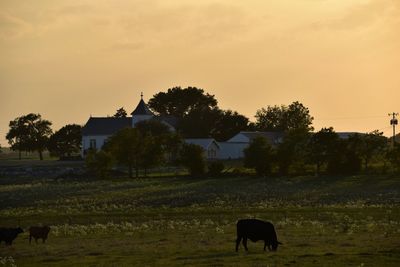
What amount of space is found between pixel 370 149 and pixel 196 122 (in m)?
77.5

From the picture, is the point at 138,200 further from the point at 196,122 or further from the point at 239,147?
the point at 196,122

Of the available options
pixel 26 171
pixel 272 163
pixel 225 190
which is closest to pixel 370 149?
pixel 272 163

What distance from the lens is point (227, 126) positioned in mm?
192250

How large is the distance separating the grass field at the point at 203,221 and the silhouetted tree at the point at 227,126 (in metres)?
87.9

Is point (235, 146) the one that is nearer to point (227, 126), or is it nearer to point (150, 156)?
point (227, 126)

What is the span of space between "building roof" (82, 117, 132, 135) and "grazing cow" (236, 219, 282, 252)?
153 meters

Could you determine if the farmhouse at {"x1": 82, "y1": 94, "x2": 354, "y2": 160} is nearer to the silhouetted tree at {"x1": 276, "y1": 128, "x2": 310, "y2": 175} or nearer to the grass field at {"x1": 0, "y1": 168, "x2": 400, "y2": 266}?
the silhouetted tree at {"x1": 276, "y1": 128, "x2": 310, "y2": 175}

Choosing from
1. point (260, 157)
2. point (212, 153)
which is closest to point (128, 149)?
point (260, 157)

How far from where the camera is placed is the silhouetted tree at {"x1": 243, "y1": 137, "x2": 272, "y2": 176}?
113125mm

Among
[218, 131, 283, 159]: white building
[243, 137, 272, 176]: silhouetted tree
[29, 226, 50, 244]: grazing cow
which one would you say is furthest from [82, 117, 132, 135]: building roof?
[29, 226, 50, 244]: grazing cow

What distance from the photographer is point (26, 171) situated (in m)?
139

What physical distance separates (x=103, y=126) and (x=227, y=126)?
32514 millimetres

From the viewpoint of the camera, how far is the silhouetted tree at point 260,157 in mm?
113125

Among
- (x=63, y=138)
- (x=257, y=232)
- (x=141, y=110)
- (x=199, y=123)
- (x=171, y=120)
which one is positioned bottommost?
(x=257, y=232)
